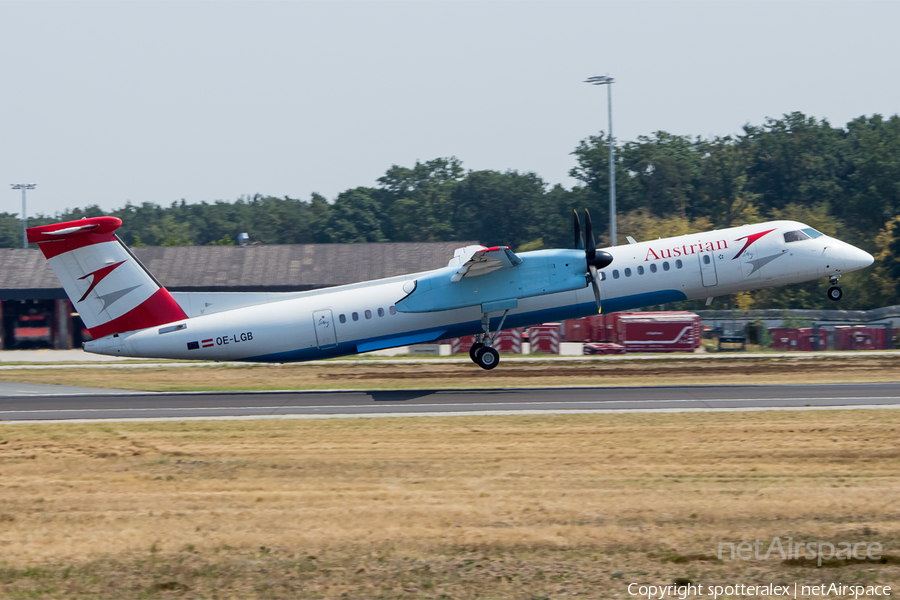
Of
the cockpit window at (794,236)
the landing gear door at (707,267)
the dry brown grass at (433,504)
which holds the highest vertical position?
the cockpit window at (794,236)

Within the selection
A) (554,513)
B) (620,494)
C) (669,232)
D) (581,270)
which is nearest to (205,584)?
(554,513)

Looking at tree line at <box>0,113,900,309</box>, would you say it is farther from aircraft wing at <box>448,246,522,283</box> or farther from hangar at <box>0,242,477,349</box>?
aircraft wing at <box>448,246,522,283</box>

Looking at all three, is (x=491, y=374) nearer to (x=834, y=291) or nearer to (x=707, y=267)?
(x=707, y=267)

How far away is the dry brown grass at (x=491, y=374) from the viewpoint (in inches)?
1228

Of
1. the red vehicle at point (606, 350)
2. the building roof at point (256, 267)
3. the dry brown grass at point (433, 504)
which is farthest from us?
the building roof at point (256, 267)

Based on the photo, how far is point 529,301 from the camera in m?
28.7

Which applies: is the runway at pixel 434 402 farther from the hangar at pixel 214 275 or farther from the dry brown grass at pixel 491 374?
the hangar at pixel 214 275

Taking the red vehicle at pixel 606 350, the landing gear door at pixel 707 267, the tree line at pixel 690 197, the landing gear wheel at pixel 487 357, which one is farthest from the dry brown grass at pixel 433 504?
the tree line at pixel 690 197

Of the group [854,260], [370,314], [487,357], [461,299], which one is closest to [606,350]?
[487,357]

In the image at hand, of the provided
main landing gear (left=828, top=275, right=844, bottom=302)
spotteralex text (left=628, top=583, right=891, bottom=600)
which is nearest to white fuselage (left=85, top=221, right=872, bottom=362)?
main landing gear (left=828, top=275, right=844, bottom=302)

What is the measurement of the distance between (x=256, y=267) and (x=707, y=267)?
36465 millimetres

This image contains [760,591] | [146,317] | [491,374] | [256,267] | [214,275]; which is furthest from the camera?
[256,267]

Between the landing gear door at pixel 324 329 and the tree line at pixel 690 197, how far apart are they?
45.0m

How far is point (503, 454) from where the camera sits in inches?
691
